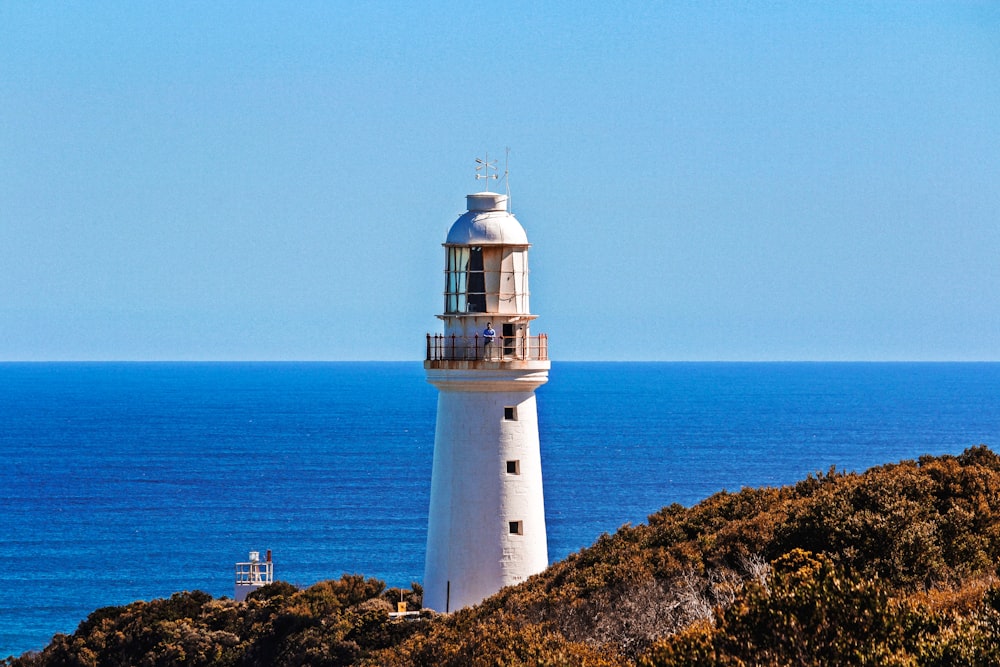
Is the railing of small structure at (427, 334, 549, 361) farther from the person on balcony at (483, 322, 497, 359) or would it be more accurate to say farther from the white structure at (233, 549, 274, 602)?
the white structure at (233, 549, 274, 602)

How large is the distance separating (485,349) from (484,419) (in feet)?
3.69

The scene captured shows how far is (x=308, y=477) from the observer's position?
304 ft

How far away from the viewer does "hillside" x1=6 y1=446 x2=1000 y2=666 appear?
11.3 m

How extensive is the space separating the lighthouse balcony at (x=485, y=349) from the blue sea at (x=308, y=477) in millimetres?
26741

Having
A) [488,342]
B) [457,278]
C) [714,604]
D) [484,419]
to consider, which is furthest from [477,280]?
[714,604]

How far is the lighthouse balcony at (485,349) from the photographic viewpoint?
897 inches

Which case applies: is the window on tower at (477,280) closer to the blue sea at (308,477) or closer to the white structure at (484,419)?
the white structure at (484,419)

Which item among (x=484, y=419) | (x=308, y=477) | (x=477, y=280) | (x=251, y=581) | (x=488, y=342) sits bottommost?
(x=251, y=581)

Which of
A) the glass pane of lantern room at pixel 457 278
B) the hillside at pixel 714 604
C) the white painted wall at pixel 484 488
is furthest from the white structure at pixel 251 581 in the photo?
the glass pane of lantern room at pixel 457 278

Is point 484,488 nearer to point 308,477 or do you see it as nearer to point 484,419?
point 484,419

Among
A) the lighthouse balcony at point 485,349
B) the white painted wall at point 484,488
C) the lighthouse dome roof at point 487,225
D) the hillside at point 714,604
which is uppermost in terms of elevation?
the lighthouse dome roof at point 487,225

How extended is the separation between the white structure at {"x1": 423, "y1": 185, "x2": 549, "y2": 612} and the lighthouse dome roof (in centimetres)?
2

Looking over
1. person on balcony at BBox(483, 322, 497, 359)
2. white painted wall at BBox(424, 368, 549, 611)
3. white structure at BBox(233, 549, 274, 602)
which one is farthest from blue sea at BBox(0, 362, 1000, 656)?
person on balcony at BBox(483, 322, 497, 359)

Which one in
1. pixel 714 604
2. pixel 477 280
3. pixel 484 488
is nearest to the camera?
pixel 714 604
